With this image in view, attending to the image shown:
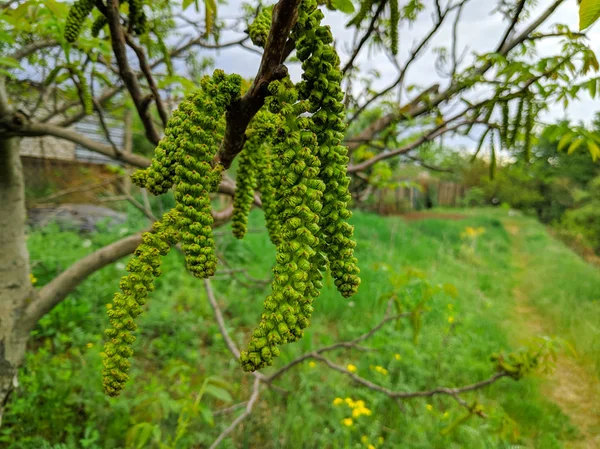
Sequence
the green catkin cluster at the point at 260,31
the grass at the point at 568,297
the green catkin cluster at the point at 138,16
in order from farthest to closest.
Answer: the grass at the point at 568,297 < the green catkin cluster at the point at 138,16 < the green catkin cluster at the point at 260,31

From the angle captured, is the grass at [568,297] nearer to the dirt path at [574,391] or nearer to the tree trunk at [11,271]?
the dirt path at [574,391]

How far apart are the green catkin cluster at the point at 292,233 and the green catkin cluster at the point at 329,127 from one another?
0.03m

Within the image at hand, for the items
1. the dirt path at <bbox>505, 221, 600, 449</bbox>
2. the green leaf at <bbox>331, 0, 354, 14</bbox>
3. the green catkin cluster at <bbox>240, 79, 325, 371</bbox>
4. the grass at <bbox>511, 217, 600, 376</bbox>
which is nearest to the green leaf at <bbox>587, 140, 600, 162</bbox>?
the green leaf at <bbox>331, 0, 354, 14</bbox>

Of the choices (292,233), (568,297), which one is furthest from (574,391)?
(292,233)

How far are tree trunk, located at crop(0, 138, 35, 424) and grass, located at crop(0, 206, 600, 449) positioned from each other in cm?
67

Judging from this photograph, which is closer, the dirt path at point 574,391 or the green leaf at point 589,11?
the green leaf at point 589,11

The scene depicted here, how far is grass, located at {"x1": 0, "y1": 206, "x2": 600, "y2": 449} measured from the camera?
9.14 ft

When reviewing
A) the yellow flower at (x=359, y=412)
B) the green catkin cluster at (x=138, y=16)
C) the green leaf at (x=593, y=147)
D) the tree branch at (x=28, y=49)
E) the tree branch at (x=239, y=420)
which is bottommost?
the yellow flower at (x=359, y=412)

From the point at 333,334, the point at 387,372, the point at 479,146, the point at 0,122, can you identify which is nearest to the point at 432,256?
the point at 333,334

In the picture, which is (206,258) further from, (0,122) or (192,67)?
(192,67)

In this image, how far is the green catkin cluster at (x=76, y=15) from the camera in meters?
1.35

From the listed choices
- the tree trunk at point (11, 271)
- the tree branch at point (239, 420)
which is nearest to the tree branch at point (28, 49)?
the tree trunk at point (11, 271)

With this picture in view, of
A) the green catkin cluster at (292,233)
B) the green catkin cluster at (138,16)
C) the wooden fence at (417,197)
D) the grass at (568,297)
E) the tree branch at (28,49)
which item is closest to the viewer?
the green catkin cluster at (292,233)

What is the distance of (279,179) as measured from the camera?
723 millimetres
